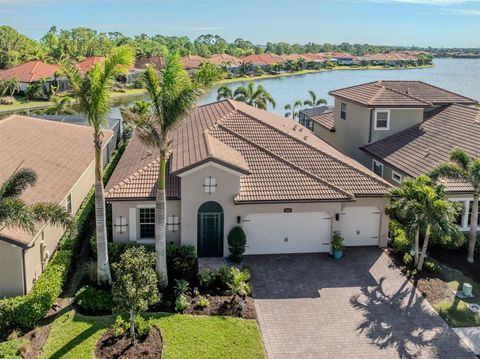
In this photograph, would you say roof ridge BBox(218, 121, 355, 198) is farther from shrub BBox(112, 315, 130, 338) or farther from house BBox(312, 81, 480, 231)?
shrub BBox(112, 315, 130, 338)

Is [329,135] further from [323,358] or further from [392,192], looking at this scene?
[323,358]

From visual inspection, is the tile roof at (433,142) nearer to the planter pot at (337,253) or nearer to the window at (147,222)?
the planter pot at (337,253)

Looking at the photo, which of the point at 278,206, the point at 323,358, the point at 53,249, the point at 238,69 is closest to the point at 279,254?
the point at 278,206

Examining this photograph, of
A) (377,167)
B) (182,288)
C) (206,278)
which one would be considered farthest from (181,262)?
(377,167)

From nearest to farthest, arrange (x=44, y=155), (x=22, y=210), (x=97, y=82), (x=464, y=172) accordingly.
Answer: (x=22, y=210) < (x=97, y=82) < (x=464, y=172) < (x=44, y=155)

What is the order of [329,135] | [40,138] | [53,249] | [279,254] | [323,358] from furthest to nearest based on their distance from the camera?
1. [329,135]
2. [40,138]
3. [279,254]
4. [53,249]
5. [323,358]

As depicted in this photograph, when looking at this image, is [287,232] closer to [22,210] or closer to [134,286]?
[134,286]

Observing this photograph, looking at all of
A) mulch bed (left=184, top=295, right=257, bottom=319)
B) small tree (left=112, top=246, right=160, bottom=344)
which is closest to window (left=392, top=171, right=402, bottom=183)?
mulch bed (left=184, top=295, right=257, bottom=319)
